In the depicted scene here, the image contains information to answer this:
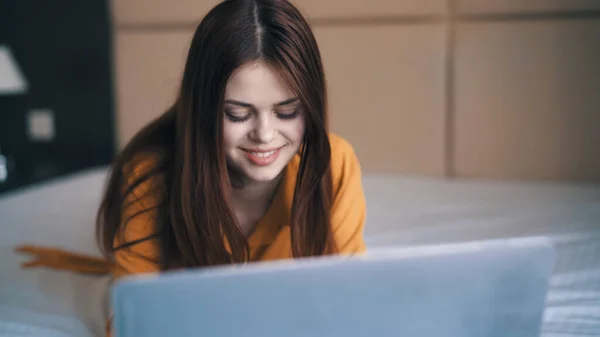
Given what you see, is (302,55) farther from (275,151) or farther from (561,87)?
(561,87)

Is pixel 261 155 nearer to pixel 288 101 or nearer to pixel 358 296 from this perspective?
pixel 288 101

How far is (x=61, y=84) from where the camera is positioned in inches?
88.0

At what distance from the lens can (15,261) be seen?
44.7 inches

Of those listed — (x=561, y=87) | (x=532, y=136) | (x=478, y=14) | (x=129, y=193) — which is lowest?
(x=129, y=193)

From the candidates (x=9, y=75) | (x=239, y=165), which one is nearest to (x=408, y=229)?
(x=239, y=165)

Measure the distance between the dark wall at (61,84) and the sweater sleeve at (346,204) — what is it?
1.51m

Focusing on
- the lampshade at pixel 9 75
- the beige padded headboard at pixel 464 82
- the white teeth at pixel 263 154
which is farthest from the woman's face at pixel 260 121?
the lampshade at pixel 9 75

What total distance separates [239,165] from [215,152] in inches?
1.9

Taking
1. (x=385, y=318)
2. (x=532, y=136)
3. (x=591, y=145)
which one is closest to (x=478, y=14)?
(x=532, y=136)

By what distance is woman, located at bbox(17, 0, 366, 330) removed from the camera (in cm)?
74

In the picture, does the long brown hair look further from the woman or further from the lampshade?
the lampshade

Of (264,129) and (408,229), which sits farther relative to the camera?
(408,229)

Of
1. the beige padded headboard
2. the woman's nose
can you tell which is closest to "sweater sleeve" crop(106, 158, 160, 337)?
the woman's nose

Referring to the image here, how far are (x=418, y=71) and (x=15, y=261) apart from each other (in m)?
1.35
